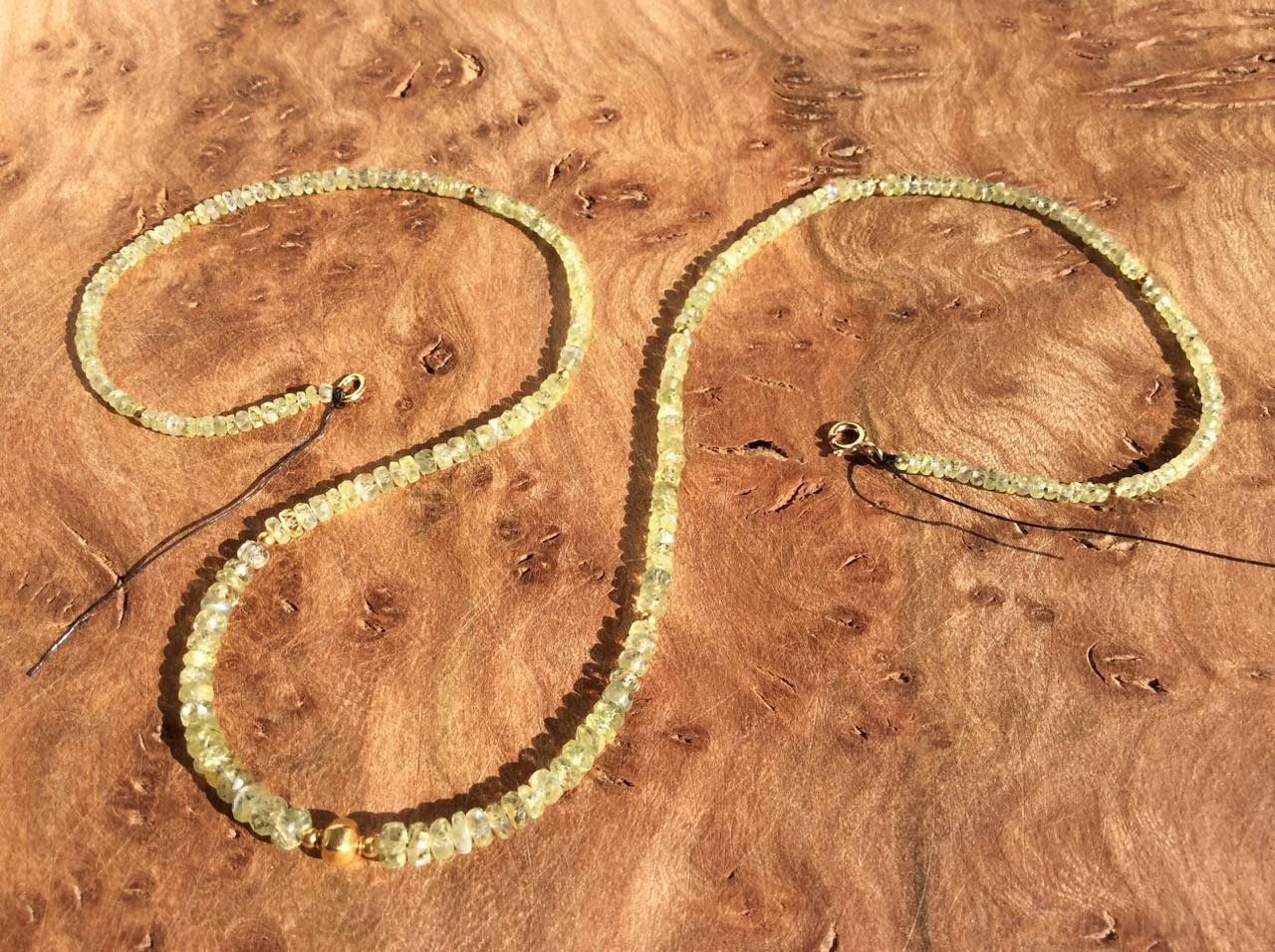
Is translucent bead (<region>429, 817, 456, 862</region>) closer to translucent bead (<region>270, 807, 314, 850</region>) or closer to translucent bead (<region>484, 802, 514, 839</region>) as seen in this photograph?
translucent bead (<region>484, 802, 514, 839</region>)

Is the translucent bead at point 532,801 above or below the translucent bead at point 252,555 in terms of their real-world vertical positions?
below

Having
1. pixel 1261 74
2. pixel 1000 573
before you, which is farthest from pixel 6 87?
pixel 1261 74

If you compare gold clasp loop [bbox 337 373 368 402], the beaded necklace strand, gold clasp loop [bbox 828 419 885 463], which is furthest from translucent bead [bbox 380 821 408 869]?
gold clasp loop [bbox 828 419 885 463]

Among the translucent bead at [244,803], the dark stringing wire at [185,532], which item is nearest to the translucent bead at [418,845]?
the translucent bead at [244,803]

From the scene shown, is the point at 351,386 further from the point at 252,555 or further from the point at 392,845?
the point at 392,845

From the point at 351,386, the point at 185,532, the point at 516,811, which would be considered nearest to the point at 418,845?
the point at 516,811

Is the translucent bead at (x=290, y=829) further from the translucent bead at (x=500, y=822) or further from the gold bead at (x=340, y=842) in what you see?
the translucent bead at (x=500, y=822)
